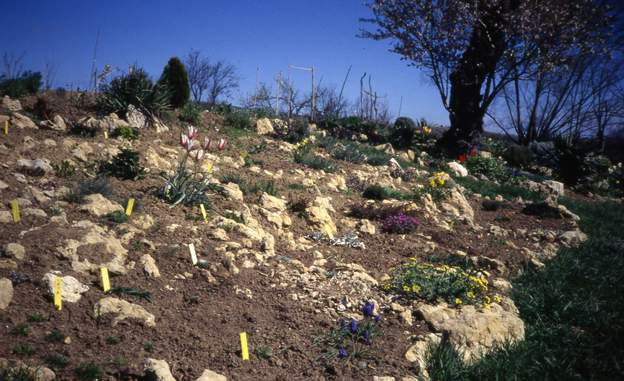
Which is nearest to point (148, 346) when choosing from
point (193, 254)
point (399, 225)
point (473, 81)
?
point (193, 254)

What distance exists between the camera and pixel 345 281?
3447 mm

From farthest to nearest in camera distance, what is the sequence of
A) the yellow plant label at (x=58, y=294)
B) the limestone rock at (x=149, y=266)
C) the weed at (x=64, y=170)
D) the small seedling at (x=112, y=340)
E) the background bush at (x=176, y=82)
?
the background bush at (x=176, y=82) < the weed at (x=64, y=170) < the limestone rock at (x=149, y=266) < the yellow plant label at (x=58, y=294) < the small seedling at (x=112, y=340)

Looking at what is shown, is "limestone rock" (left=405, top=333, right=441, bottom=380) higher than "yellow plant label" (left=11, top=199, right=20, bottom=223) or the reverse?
the reverse

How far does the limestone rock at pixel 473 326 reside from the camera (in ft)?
9.53

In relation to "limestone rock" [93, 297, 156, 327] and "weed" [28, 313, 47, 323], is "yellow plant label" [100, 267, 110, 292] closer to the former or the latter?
"limestone rock" [93, 297, 156, 327]

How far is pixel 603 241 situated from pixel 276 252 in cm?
477

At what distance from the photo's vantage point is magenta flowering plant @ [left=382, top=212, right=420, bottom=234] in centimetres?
493

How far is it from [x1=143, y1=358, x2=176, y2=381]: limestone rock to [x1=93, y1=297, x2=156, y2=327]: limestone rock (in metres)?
0.37

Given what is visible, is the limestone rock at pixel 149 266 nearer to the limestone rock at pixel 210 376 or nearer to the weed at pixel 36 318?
the weed at pixel 36 318

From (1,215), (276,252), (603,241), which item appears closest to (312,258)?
(276,252)

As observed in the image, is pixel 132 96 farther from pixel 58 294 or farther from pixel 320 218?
pixel 58 294

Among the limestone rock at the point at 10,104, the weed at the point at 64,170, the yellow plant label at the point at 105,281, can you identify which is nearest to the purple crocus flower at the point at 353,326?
the yellow plant label at the point at 105,281

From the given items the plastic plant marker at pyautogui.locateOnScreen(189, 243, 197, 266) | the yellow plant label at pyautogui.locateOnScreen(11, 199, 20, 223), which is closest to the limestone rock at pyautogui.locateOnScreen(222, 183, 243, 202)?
the plastic plant marker at pyautogui.locateOnScreen(189, 243, 197, 266)

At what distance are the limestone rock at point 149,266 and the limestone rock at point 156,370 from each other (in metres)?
0.89
